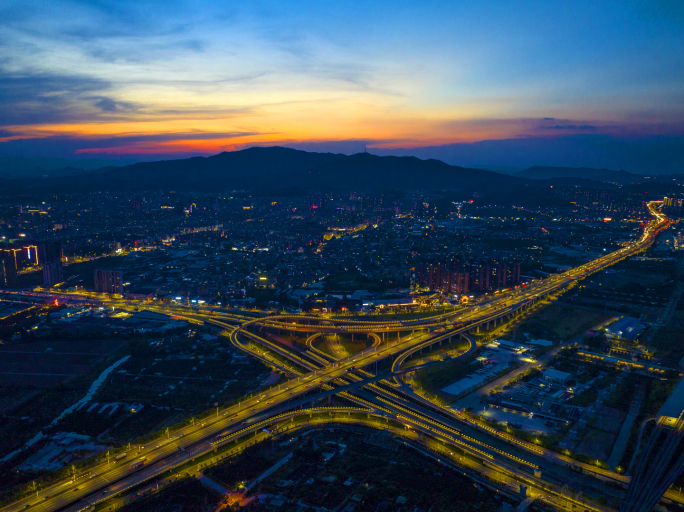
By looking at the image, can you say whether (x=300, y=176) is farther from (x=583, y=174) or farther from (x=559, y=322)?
(x=559, y=322)

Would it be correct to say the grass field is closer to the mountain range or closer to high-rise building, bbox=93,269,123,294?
high-rise building, bbox=93,269,123,294

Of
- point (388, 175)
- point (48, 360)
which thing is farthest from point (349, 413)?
point (388, 175)

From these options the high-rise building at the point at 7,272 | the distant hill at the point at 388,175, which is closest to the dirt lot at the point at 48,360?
the high-rise building at the point at 7,272

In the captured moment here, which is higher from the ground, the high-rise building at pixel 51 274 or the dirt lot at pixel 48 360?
the high-rise building at pixel 51 274

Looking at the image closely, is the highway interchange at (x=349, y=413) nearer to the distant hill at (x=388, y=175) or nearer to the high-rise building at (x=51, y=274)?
the high-rise building at (x=51, y=274)

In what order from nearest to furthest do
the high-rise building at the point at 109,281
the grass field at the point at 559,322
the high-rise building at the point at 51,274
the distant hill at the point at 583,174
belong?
the grass field at the point at 559,322, the high-rise building at the point at 109,281, the high-rise building at the point at 51,274, the distant hill at the point at 583,174

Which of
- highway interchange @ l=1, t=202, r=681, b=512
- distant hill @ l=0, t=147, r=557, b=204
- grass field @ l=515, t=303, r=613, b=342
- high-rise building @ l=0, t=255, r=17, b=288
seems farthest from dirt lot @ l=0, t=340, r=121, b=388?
distant hill @ l=0, t=147, r=557, b=204
